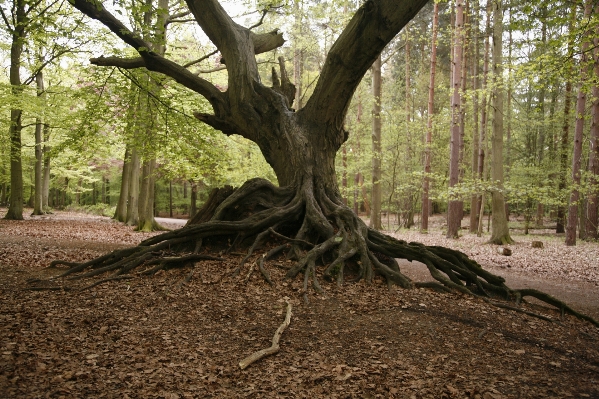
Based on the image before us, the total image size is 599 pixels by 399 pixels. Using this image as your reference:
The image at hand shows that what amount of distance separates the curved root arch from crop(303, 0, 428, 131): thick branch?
142cm

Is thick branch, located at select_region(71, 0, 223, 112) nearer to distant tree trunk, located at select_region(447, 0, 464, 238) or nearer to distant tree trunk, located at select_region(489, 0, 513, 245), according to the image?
distant tree trunk, located at select_region(447, 0, 464, 238)

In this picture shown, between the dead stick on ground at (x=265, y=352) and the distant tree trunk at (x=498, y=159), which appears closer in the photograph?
the dead stick on ground at (x=265, y=352)

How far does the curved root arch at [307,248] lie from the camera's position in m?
5.67

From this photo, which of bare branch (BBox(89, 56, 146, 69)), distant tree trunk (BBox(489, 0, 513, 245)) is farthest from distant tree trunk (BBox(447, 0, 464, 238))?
bare branch (BBox(89, 56, 146, 69))

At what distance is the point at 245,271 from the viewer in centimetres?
560

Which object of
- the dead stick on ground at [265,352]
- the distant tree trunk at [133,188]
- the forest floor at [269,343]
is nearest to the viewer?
the forest floor at [269,343]

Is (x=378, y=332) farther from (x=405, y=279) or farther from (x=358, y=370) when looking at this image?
(x=405, y=279)

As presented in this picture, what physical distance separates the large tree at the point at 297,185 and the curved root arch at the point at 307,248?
0.02 m

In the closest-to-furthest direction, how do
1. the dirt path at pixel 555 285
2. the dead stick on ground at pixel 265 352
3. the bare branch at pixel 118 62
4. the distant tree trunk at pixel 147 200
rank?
the dead stick on ground at pixel 265 352 → the dirt path at pixel 555 285 → the bare branch at pixel 118 62 → the distant tree trunk at pixel 147 200

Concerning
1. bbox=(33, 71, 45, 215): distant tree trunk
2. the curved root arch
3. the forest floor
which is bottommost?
the forest floor

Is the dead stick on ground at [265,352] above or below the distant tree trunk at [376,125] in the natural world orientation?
below

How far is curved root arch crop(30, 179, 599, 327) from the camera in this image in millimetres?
5672

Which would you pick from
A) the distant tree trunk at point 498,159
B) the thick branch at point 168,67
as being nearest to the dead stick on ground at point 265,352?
the thick branch at point 168,67

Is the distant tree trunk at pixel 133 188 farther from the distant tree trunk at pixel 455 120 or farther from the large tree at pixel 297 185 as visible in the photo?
the distant tree trunk at pixel 455 120
